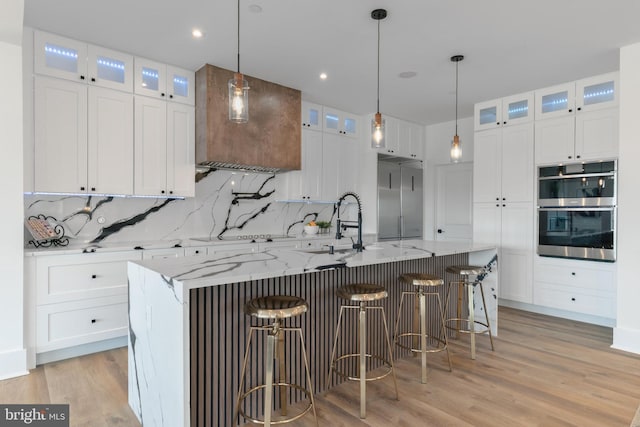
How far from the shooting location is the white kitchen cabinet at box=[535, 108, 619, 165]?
3820 mm

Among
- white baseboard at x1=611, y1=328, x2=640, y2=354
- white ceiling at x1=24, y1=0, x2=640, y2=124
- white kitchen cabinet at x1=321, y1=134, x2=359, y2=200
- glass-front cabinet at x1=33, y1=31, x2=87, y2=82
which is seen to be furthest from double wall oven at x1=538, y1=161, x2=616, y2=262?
glass-front cabinet at x1=33, y1=31, x2=87, y2=82

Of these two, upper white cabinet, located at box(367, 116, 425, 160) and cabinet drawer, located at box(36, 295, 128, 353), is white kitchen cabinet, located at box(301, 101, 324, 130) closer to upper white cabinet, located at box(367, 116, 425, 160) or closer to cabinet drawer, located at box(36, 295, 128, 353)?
upper white cabinet, located at box(367, 116, 425, 160)

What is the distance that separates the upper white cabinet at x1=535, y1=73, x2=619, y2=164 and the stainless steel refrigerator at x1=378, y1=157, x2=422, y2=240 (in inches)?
77.7

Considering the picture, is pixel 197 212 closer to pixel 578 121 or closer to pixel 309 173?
pixel 309 173

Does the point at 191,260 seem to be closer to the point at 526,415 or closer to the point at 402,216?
the point at 526,415

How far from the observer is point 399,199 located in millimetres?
5812

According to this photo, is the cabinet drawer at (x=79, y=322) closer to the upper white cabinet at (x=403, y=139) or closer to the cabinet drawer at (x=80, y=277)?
the cabinet drawer at (x=80, y=277)

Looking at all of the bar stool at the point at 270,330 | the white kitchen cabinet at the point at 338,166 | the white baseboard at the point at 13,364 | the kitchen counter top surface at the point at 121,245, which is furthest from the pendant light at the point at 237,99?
the white kitchen cabinet at the point at 338,166

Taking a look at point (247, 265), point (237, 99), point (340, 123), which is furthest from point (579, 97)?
point (247, 265)

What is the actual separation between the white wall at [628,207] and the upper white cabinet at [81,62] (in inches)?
178

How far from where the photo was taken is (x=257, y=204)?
4.74 metres

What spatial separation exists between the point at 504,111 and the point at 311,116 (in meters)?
2.44

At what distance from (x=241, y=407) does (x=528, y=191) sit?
13.1 ft

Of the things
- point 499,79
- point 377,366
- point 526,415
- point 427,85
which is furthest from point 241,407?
point 499,79
